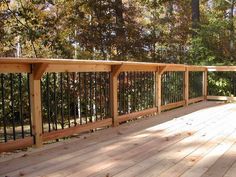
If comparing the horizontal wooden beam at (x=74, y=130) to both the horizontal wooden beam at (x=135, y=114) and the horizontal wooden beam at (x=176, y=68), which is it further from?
the horizontal wooden beam at (x=176, y=68)

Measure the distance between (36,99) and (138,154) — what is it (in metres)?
1.25

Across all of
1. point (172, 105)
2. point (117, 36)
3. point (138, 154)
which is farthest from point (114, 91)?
point (117, 36)

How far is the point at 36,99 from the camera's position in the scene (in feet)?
12.6

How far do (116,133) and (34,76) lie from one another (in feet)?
4.87

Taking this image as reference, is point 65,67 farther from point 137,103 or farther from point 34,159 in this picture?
point 137,103

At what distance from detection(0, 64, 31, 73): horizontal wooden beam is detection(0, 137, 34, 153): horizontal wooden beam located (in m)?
0.72

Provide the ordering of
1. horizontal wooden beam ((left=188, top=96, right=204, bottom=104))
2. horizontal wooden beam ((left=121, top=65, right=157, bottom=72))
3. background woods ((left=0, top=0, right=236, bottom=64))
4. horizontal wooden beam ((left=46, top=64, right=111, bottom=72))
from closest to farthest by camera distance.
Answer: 1. horizontal wooden beam ((left=46, top=64, right=111, bottom=72))
2. horizontal wooden beam ((left=121, top=65, right=157, bottom=72))
3. horizontal wooden beam ((left=188, top=96, right=204, bottom=104))
4. background woods ((left=0, top=0, right=236, bottom=64))

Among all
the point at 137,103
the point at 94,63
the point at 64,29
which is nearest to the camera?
the point at 94,63

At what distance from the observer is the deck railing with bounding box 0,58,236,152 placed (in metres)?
3.81

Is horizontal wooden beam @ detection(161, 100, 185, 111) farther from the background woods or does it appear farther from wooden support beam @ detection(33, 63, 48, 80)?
the background woods

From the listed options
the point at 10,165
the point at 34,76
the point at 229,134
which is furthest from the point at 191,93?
the point at 10,165

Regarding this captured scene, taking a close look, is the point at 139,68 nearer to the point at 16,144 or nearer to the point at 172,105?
the point at 172,105

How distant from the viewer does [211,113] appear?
6.87 meters

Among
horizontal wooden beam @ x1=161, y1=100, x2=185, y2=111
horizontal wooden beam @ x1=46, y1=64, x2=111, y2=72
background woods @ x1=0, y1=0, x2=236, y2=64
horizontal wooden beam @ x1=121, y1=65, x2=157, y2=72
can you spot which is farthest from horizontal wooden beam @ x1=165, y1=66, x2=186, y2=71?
background woods @ x1=0, y1=0, x2=236, y2=64
